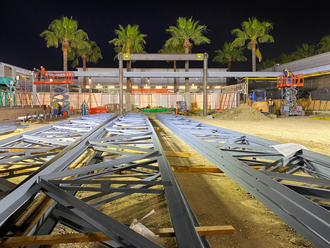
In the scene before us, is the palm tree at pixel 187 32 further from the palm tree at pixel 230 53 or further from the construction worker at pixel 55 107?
the construction worker at pixel 55 107

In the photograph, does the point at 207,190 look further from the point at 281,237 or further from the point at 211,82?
the point at 211,82

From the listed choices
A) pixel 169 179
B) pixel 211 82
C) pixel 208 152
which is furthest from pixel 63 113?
pixel 211 82

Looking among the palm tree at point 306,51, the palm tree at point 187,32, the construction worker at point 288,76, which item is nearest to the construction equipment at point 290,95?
the construction worker at point 288,76

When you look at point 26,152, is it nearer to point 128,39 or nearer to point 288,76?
point 288,76

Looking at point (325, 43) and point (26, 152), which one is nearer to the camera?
point (26, 152)

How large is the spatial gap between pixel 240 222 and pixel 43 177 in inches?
90.3

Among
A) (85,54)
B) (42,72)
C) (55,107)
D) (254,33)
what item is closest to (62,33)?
(85,54)

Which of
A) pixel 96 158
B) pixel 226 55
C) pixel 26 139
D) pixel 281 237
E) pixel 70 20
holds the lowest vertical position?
pixel 281 237

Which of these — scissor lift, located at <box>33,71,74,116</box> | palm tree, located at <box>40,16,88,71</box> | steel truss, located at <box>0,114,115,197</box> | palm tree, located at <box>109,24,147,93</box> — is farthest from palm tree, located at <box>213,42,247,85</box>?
steel truss, located at <box>0,114,115,197</box>

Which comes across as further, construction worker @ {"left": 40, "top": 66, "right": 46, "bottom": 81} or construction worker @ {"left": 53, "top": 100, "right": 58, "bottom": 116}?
construction worker @ {"left": 40, "top": 66, "right": 46, "bottom": 81}

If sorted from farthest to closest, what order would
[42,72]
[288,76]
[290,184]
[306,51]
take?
[306,51] < [288,76] < [42,72] < [290,184]

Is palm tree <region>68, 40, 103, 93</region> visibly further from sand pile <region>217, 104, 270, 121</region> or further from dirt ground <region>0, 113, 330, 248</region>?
dirt ground <region>0, 113, 330, 248</region>

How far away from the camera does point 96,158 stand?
5008 mm

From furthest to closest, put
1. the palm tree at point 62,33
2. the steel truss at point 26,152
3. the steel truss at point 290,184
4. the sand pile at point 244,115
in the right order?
the palm tree at point 62,33 → the sand pile at point 244,115 → the steel truss at point 26,152 → the steel truss at point 290,184
